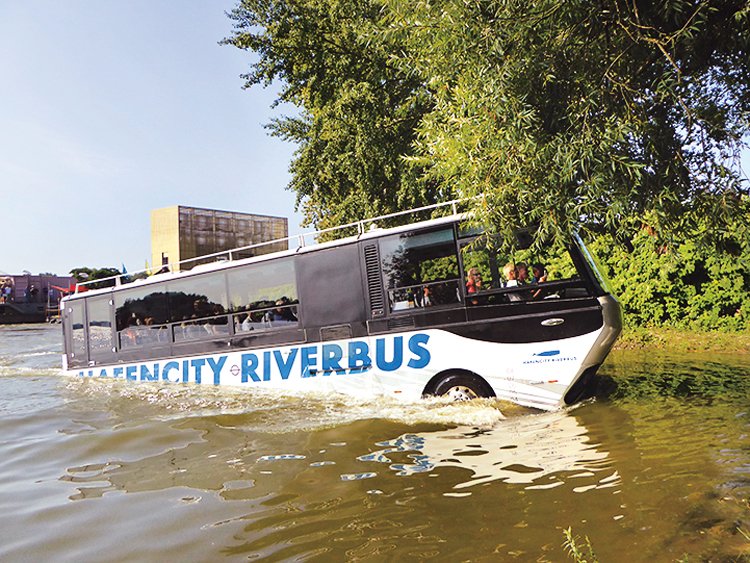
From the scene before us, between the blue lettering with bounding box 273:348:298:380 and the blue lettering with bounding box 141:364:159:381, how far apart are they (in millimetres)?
3125

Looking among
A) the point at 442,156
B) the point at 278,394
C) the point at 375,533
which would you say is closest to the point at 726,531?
the point at 375,533

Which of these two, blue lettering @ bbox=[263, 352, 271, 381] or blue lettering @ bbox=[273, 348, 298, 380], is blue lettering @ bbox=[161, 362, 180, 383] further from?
blue lettering @ bbox=[273, 348, 298, 380]

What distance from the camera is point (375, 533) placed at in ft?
12.7

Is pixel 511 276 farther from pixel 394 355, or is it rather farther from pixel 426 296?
pixel 394 355

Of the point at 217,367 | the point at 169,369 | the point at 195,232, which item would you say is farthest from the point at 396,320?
the point at 195,232

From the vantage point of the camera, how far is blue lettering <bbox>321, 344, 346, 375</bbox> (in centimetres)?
845

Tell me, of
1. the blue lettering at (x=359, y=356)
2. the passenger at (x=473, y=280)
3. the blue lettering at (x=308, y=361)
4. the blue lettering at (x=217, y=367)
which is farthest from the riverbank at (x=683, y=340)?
the blue lettering at (x=217, y=367)

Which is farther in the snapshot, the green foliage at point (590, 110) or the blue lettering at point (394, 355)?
the blue lettering at point (394, 355)

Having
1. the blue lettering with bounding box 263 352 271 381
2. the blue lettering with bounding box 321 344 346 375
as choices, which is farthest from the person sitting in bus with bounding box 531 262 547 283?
the blue lettering with bounding box 263 352 271 381

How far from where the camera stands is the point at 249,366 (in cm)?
943

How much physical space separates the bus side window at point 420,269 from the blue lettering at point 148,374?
5.33m

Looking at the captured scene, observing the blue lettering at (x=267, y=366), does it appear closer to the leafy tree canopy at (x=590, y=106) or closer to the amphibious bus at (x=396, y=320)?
the amphibious bus at (x=396, y=320)

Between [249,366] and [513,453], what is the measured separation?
17.2ft

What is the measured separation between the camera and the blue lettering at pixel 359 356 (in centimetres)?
820
